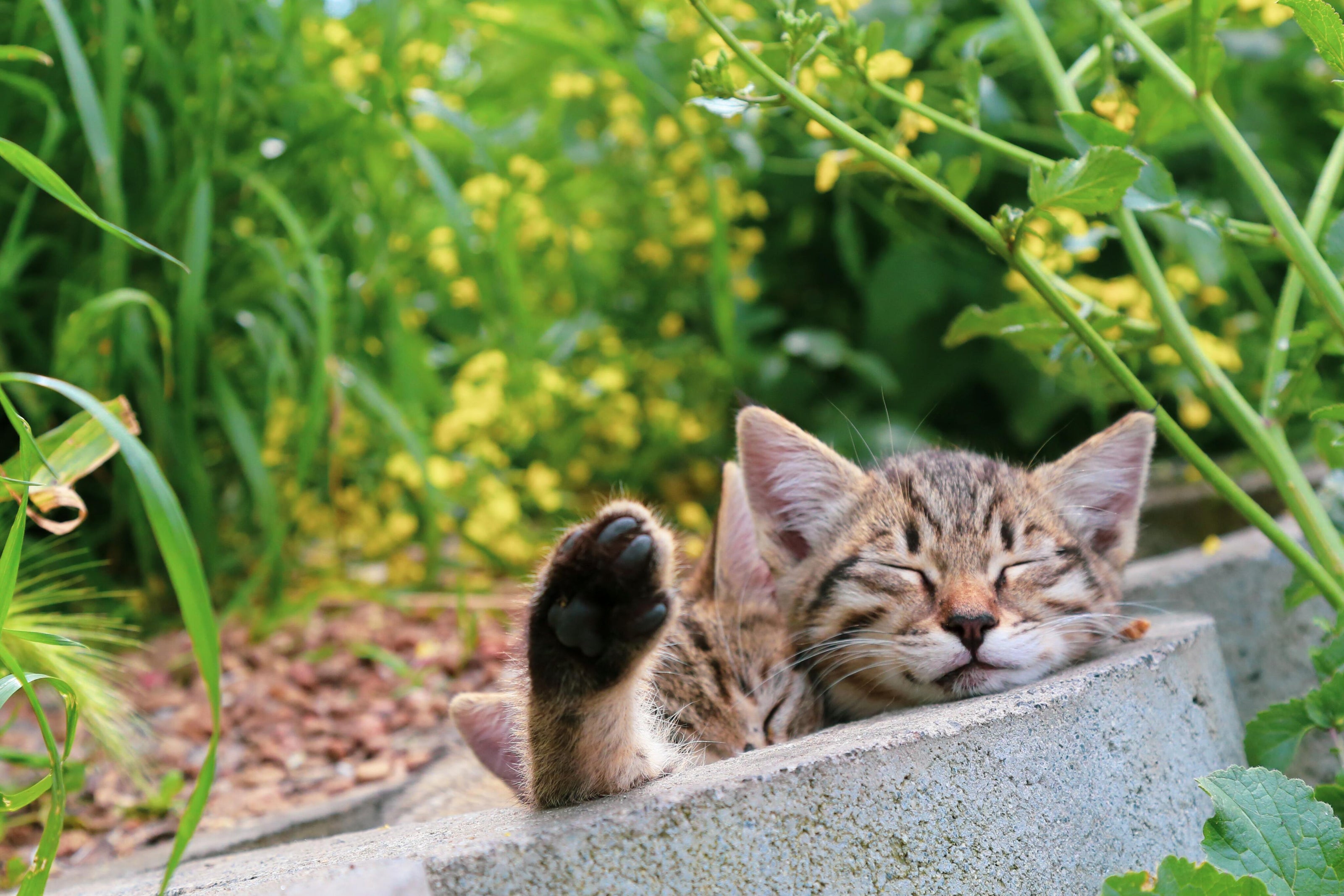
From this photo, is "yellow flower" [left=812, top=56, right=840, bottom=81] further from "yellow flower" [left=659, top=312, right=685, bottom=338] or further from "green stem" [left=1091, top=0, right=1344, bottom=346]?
"yellow flower" [left=659, top=312, right=685, bottom=338]

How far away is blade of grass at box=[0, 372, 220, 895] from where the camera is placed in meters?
0.99

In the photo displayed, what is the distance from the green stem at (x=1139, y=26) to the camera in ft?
6.33

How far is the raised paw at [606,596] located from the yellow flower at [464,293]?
2.35 meters

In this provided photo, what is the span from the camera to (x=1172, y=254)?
3367 mm

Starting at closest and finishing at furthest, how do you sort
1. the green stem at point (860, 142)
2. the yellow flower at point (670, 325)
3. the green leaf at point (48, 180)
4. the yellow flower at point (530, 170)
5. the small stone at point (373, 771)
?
the green leaf at point (48, 180) < the green stem at point (860, 142) < the small stone at point (373, 771) < the yellow flower at point (530, 170) < the yellow flower at point (670, 325)

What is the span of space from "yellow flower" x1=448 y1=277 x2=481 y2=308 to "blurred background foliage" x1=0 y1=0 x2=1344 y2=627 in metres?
0.01

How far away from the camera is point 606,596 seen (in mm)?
1166

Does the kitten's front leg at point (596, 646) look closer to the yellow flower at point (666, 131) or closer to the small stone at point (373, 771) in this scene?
the small stone at point (373, 771)

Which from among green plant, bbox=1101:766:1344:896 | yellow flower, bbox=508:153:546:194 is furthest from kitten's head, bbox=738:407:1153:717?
yellow flower, bbox=508:153:546:194

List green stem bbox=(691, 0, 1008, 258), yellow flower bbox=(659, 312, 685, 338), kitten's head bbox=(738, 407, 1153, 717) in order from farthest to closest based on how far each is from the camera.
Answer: yellow flower bbox=(659, 312, 685, 338), kitten's head bbox=(738, 407, 1153, 717), green stem bbox=(691, 0, 1008, 258)

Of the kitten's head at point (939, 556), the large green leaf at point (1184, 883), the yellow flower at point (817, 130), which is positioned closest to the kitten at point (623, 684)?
the kitten's head at point (939, 556)

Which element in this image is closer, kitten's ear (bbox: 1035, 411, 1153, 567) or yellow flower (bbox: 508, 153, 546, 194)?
kitten's ear (bbox: 1035, 411, 1153, 567)

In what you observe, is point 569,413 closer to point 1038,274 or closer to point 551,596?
Answer: point 1038,274

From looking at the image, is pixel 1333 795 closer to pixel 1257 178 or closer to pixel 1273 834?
pixel 1273 834
